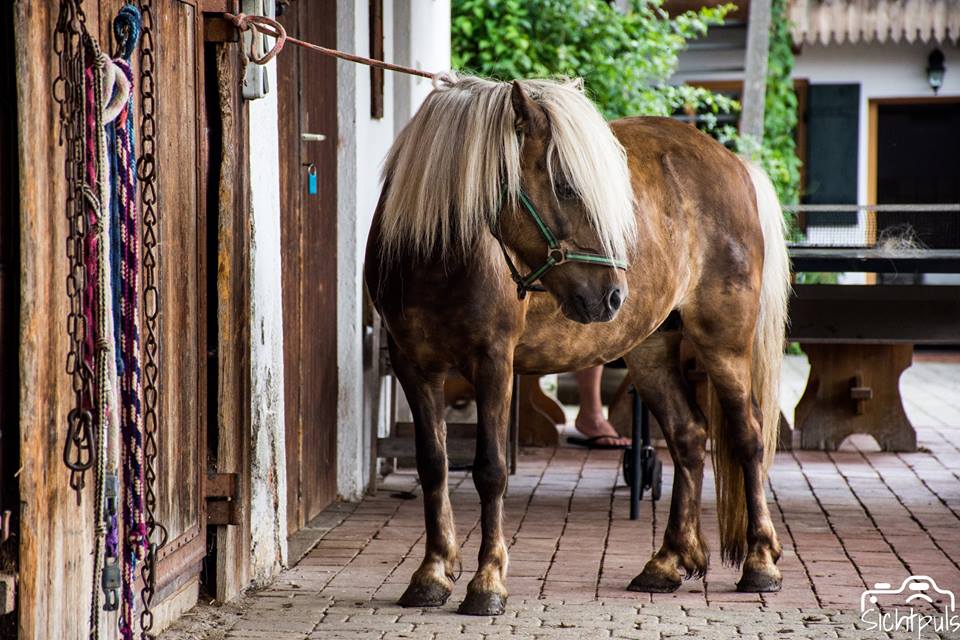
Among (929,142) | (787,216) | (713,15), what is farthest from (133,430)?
(929,142)

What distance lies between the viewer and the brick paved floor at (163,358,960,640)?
3867 millimetres

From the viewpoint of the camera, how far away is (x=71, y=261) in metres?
2.84

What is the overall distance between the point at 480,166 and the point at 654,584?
65.0 inches

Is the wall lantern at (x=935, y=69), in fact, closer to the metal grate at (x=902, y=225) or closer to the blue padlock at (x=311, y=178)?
the metal grate at (x=902, y=225)

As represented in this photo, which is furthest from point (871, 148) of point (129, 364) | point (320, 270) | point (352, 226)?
point (129, 364)

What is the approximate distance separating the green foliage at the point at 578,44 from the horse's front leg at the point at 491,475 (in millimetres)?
6591

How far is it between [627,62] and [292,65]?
6.09 meters

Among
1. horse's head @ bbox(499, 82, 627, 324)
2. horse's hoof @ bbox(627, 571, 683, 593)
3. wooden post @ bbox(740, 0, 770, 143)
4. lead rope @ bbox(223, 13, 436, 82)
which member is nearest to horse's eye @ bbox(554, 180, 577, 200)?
horse's head @ bbox(499, 82, 627, 324)

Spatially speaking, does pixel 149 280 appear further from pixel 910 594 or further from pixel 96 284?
pixel 910 594

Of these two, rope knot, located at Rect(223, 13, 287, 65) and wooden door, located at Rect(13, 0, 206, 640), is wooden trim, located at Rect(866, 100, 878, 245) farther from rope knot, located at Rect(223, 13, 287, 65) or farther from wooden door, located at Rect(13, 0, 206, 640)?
wooden door, located at Rect(13, 0, 206, 640)

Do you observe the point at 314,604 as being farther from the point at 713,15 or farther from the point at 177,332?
the point at 713,15

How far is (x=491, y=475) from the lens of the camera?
13.1 ft

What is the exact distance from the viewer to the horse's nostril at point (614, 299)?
3.62m

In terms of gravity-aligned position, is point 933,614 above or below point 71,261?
below
